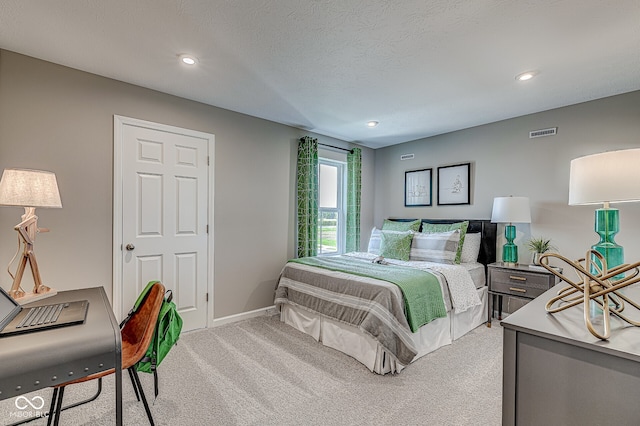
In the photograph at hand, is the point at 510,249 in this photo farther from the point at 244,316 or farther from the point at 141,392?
the point at 141,392

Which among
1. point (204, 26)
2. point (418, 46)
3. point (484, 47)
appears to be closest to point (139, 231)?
point (204, 26)

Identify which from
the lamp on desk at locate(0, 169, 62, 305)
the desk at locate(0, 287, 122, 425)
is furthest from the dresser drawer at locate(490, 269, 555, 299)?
the lamp on desk at locate(0, 169, 62, 305)

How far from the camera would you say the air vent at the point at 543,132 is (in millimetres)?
3330

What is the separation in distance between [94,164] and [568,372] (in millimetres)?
3374

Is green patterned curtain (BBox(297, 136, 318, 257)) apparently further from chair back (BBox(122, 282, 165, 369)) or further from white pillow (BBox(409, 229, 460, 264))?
chair back (BBox(122, 282, 165, 369))

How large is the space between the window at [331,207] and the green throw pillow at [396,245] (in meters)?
0.92

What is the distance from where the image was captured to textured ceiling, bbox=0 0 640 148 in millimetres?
1782

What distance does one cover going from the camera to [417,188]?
4.60m

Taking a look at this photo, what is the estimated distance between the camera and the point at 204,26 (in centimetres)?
195

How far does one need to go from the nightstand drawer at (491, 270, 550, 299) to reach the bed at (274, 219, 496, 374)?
0.73 ft

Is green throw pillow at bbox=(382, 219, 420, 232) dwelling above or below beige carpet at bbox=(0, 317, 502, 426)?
above

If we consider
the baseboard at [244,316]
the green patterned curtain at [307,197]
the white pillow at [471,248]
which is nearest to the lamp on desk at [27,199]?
the baseboard at [244,316]

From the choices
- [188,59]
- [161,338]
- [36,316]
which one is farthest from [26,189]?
[188,59]

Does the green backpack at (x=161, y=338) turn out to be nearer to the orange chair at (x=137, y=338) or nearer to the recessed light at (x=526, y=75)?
the orange chair at (x=137, y=338)
